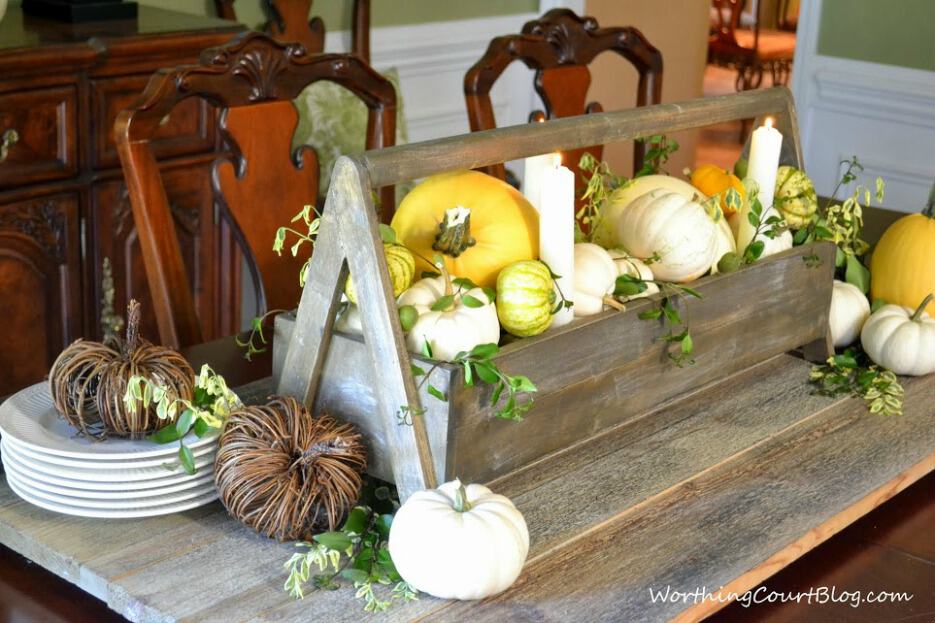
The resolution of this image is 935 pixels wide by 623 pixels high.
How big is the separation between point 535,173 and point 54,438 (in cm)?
52

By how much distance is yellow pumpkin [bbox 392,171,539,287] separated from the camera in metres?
1.16

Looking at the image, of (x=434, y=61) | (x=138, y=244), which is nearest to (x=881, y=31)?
(x=434, y=61)

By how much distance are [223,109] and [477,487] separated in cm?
93

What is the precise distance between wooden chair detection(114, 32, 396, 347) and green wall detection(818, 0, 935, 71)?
2.42 m

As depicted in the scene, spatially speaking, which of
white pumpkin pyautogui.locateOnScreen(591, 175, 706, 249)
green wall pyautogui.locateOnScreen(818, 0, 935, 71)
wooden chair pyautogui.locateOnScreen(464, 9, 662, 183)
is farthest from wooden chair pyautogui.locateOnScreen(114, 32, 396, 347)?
green wall pyautogui.locateOnScreen(818, 0, 935, 71)

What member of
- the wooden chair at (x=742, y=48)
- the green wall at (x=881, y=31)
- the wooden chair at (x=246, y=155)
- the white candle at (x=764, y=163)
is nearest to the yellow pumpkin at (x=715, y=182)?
the white candle at (x=764, y=163)

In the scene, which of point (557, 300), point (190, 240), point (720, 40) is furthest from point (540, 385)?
point (720, 40)

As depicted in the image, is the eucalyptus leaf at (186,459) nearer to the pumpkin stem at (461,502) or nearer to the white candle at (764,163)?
the pumpkin stem at (461,502)

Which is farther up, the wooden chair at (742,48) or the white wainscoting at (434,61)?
the white wainscoting at (434,61)

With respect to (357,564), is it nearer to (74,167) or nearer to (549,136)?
(549,136)

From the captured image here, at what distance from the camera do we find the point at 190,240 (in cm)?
269

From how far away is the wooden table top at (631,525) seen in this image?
94cm

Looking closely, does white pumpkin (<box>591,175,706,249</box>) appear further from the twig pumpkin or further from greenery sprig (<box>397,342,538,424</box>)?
the twig pumpkin

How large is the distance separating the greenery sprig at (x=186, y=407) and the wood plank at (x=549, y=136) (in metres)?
0.24
